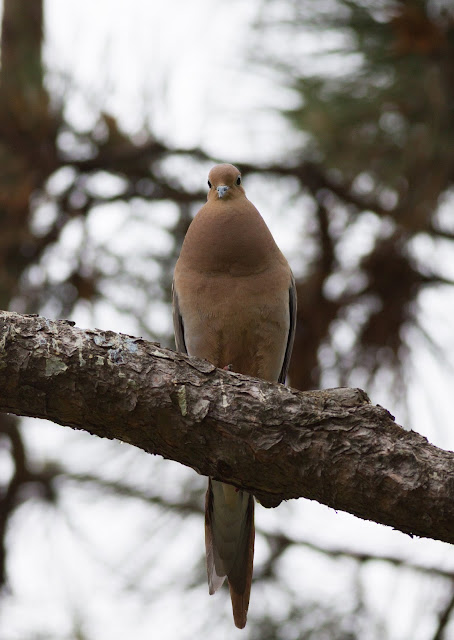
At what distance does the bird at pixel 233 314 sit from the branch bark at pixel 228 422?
3.57ft

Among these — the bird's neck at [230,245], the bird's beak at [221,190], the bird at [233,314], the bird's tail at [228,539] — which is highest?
the bird's beak at [221,190]

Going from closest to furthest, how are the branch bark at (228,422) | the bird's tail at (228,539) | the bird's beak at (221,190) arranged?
the branch bark at (228,422), the bird's tail at (228,539), the bird's beak at (221,190)

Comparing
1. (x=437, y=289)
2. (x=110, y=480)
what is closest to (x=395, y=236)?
(x=437, y=289)

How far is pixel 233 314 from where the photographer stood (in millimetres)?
3764

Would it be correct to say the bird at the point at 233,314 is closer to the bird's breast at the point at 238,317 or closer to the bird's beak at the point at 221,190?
the bird's breast at the point at 238,317

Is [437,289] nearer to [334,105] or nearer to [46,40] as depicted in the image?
[334,105]

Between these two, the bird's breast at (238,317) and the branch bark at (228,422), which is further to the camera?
the bird's breast at (238,317)

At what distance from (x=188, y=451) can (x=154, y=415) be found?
0.15m

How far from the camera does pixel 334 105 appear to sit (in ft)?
16.0

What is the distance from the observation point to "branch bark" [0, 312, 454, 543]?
2518mm

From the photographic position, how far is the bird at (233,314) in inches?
148

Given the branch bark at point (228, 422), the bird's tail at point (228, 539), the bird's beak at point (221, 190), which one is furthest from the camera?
the bird's beak at point (221, 190)

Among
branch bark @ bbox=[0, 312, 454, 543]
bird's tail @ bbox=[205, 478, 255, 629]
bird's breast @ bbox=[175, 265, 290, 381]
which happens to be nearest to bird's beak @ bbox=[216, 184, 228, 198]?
bird's breast @ bbox=[175, 265, 290, 381]

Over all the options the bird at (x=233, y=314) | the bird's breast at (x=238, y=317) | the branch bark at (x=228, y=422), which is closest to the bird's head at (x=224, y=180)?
the bird at (x=233, y=314)
